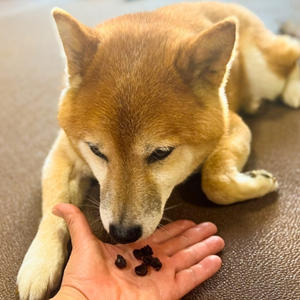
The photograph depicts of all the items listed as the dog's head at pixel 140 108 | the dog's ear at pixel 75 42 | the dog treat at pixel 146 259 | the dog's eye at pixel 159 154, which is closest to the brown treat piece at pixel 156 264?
the dog treat at pixel 146 259

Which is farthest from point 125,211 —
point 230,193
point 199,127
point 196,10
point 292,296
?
point 196,10

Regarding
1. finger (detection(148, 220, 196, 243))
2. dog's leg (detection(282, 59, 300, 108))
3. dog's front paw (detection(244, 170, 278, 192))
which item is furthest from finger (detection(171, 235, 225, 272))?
dog's leg (detection(282, 59, 300, 108))

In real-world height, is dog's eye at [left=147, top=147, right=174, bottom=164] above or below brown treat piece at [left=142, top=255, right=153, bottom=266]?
above

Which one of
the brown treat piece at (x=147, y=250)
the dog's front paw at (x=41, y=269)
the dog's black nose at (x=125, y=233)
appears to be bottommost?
the dog's front paw at (x=41, y=269)

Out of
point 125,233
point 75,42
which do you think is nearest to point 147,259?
point 125,233

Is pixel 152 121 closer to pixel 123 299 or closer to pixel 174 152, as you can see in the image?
pixel 174 152

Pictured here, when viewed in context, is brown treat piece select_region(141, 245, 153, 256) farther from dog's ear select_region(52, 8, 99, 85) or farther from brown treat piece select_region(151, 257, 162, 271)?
dog's ear select_region(52, 8, 99, 85)

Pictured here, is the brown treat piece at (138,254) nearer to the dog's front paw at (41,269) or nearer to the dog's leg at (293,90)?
the dog's front paw at (41,269)

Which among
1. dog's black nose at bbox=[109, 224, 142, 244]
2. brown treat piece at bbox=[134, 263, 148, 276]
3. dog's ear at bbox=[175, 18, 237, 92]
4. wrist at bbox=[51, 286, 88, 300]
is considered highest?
dog's ear at bbox=[175, 18, 237, 92]

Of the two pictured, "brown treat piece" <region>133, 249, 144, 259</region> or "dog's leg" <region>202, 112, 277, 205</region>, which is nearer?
"brown treat piece" <region>133, 249, 144, 259</region>
